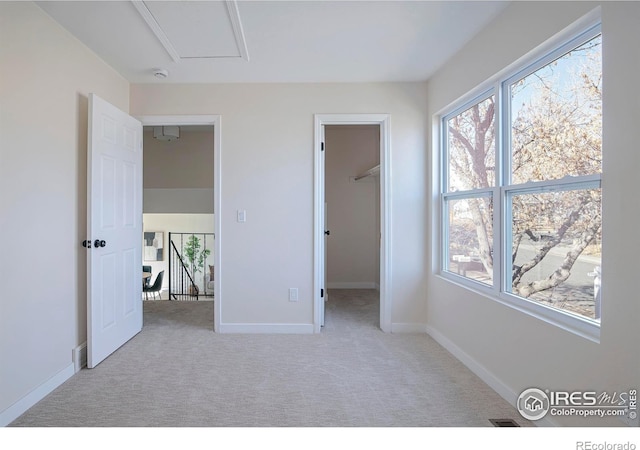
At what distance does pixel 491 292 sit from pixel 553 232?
66cm

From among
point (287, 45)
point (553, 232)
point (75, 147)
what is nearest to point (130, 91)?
point (75, 147)

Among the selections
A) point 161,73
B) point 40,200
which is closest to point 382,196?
point 161,73

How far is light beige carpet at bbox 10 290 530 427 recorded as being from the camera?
1.84m

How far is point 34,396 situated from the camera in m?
1.99

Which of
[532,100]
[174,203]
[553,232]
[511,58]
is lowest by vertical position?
[553,232]

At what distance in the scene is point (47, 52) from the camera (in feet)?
7.01

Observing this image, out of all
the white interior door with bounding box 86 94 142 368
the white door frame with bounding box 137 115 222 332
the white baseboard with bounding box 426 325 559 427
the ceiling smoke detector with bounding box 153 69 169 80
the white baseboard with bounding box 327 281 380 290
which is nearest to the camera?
the white baseboard with bounding box 426 325 559 427

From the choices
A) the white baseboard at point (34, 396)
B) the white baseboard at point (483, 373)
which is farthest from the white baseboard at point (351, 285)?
the white baseboard at point (34, 396)

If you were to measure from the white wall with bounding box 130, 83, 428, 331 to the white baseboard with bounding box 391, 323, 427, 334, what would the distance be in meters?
0.05

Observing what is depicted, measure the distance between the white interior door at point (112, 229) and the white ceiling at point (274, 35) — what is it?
1.67 ft
